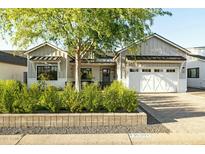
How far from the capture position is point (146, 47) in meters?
24.6

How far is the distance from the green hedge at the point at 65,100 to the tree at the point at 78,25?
2.97 m

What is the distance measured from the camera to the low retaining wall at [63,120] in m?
8.91

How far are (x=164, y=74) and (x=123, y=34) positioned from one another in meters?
11.6

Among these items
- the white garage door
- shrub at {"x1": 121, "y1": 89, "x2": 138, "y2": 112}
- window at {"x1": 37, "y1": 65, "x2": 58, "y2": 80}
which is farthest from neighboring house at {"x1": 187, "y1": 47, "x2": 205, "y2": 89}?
shrub at {"x1": 121, "y1": 89, "x2": 138, "y2": 112}

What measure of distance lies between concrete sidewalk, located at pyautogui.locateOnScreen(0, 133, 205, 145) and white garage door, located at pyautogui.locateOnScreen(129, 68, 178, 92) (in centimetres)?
1628

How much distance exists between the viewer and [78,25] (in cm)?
1178

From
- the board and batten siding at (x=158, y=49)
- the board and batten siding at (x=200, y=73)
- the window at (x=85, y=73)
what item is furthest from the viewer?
the board and batten siding at (x=200, y=73)

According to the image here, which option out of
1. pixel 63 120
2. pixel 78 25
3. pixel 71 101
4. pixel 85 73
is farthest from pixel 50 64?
pixel 63 120

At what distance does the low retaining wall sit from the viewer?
8.91 meters

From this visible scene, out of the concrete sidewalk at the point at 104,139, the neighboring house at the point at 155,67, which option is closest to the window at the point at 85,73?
the neighboring house at the point at 155,67

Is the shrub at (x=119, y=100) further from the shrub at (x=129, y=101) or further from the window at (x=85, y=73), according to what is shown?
the window at (x=85, y=73)

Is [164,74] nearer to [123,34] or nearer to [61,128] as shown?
[123,34]

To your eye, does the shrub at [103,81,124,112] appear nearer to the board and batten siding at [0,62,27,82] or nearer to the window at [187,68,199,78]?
the board and batten siding at [0,62,27,82]
